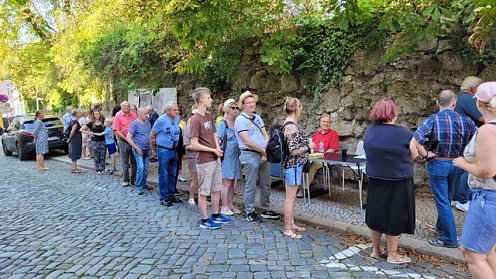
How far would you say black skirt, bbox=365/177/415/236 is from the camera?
3688 mm

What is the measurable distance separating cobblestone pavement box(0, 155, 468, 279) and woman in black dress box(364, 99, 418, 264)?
40 centimetres

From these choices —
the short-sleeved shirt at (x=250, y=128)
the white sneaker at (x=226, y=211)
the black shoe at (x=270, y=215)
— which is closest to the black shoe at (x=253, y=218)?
the black shoe at (x=270, y=215)

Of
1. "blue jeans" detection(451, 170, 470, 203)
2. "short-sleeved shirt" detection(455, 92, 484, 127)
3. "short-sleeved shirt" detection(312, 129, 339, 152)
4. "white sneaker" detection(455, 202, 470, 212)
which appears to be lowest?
"white sneaker" detection(455, 202, 470, 212)

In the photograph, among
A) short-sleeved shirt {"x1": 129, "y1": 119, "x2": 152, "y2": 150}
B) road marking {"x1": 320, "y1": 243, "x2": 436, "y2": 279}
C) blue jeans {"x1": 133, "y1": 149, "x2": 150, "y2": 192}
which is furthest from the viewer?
blue jeans {"x1": 133, "y1": 149, "x2": 150, "y2": 192}

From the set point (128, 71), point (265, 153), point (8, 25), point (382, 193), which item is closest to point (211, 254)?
point (265, 153)

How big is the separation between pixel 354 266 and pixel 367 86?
4.11 m

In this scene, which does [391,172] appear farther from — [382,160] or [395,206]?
[395,206]

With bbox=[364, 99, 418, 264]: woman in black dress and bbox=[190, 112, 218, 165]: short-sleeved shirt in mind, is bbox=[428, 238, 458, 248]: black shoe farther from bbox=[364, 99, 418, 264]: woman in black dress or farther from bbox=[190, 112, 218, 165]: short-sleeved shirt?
bbox=[190, 112, 218, 165]: short-sleeved shirt

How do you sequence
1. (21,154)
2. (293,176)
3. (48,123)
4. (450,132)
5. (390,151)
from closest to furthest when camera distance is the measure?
1. (390,151)
2. (450,132)
3. (293,176)
4. (21,154)
5. (48,123)

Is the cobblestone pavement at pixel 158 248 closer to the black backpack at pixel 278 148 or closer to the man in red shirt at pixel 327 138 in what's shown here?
the black backpack at pixel 278 148

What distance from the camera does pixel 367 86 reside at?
7.08m

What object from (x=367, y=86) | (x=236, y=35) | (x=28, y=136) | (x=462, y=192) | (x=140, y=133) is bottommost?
(x=462, y=192)

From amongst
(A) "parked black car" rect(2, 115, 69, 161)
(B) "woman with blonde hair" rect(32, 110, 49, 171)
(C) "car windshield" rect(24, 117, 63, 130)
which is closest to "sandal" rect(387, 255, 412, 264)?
(B) "woman with blonde hair" rect(32, 110, 49, 171)

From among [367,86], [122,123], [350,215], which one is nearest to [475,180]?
[350,215]
